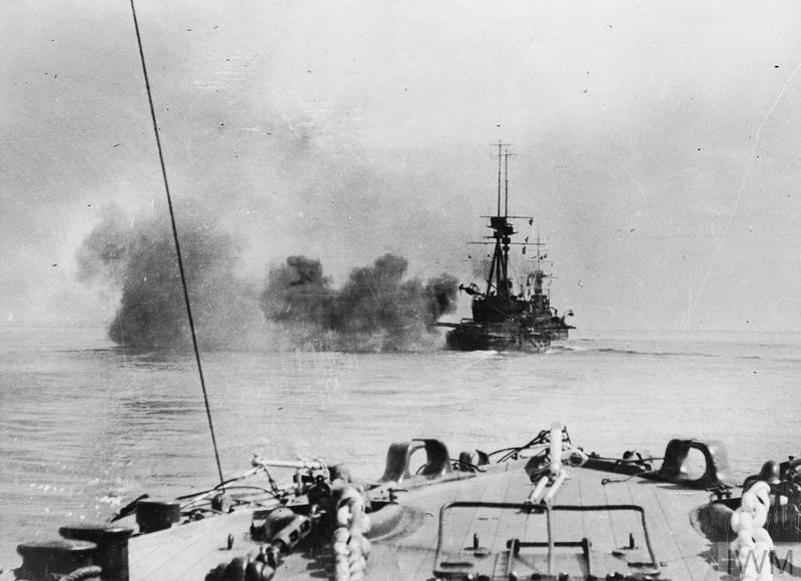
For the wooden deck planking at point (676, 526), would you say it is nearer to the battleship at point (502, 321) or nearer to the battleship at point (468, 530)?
the battleship at point (468, 530)

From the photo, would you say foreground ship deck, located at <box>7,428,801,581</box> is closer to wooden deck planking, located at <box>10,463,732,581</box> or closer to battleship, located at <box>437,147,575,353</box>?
wooden deck planking, located at <box>10,463,732,581</box>

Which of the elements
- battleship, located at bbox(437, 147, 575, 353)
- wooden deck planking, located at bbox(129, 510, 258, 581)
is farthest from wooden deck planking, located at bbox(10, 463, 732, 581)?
battleship, located at bbox(437, 147, 575, 353)

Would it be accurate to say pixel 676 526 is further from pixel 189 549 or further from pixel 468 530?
pixel 189 549

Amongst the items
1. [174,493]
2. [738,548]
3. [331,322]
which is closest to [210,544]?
[738,548]

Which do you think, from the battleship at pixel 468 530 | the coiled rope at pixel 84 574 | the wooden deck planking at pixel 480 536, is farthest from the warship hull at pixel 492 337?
the coiled rope at pixel 84 574

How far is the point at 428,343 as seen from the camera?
61.8 meters

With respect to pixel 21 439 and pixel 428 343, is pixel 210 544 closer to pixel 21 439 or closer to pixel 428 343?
pixel 21 439

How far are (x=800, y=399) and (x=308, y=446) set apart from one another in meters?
23.7

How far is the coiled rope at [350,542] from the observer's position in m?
6.45

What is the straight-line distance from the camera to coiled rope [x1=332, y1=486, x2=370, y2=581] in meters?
6.45

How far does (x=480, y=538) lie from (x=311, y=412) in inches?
1134

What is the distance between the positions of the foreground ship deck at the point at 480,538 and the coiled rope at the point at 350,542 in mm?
19

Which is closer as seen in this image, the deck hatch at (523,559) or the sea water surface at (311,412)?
the deck hatch at (523,559)

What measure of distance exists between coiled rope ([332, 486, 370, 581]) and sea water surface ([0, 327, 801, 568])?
1288cm
